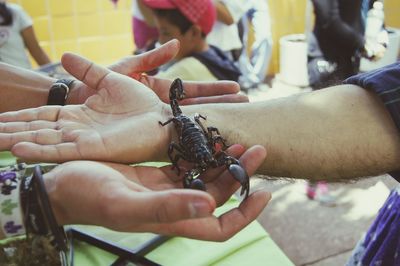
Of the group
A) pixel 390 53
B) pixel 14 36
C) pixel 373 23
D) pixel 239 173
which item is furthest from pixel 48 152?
pixel 390 53

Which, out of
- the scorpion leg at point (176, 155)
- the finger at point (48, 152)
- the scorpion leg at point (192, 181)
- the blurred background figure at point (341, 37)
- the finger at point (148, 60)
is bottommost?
the blurred background figure at point (341, 37)

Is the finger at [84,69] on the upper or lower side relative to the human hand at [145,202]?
upper

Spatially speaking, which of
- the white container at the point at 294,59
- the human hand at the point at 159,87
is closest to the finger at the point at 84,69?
the human hand at the point at 159,87

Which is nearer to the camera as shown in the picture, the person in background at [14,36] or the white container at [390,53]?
the person in background at [14,36]

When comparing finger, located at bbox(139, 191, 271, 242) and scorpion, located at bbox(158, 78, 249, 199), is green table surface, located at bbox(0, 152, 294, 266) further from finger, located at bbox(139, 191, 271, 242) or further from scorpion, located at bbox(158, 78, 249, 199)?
finger, located at bbox(139, 191, 271, 242)

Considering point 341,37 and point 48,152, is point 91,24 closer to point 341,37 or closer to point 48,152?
point 341,37

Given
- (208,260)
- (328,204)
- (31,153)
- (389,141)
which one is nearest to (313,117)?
(389,141)

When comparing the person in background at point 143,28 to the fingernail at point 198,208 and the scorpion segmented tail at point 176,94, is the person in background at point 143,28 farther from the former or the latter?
the fingernail at point 198,208
